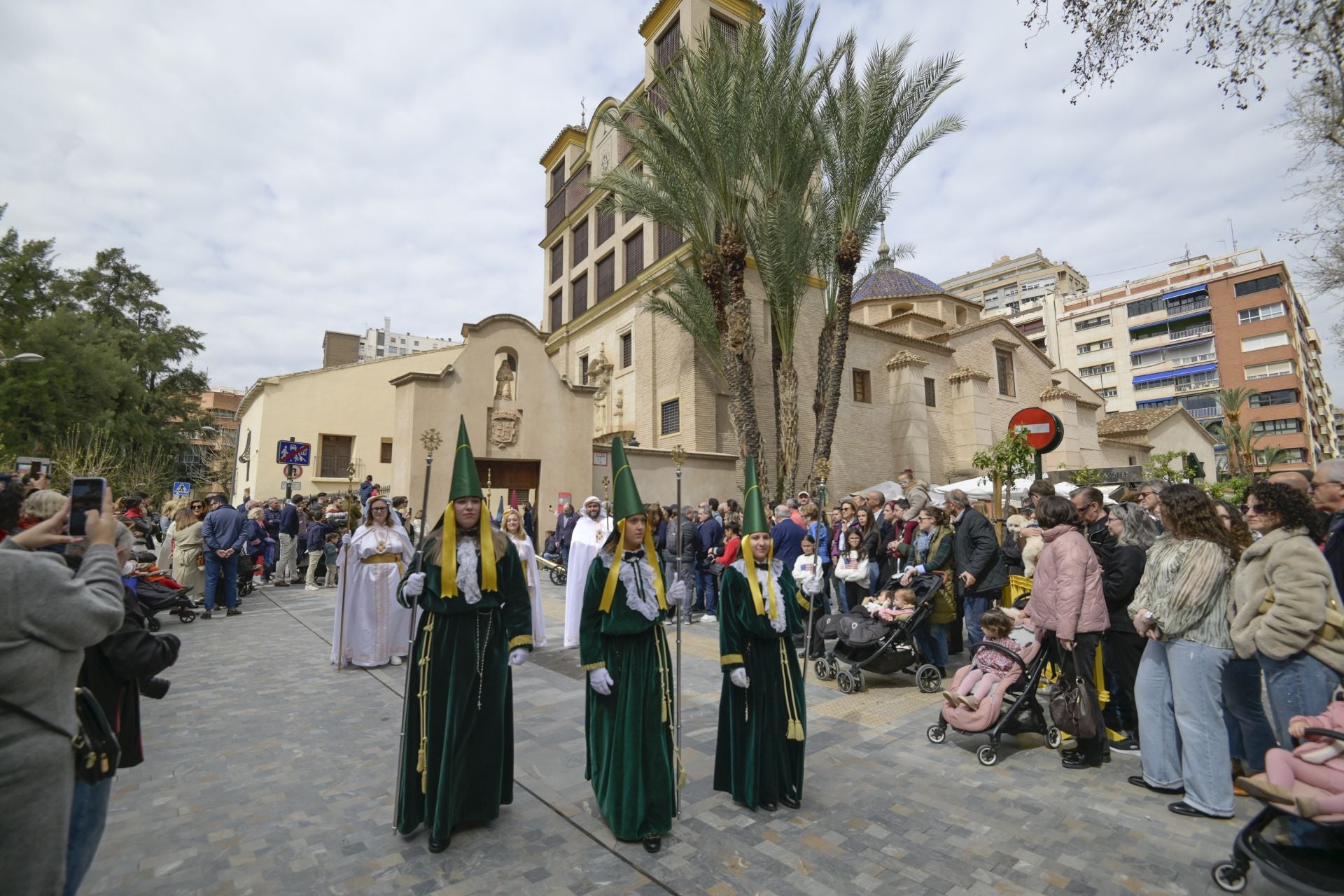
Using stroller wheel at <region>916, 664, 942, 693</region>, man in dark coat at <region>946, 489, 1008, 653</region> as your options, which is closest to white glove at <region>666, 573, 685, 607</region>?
stroller wheel at <region>916, 664, 942, 693</region>

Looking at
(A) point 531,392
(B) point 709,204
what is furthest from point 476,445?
(B) point 709,204

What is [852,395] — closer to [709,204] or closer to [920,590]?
[709,204]

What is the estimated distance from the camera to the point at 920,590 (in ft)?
23.8

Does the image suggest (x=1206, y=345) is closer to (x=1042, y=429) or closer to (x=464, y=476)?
(x=1042, y=429)

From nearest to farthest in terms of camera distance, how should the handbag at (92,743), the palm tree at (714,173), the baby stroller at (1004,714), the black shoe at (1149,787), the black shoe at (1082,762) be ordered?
1. the handbag at (92,743)
2. the black shoe at (1149,787)
3. the black shoe at (1082,762)
4. the baby stroller at (1004,714)
5. the palm tree at (714,173)

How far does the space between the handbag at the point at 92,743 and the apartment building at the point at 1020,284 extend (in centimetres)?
8175

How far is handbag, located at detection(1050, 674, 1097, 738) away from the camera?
4.94m

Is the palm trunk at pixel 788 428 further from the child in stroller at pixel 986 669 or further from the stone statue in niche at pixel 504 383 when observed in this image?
the child in stroller at pixel 986 669

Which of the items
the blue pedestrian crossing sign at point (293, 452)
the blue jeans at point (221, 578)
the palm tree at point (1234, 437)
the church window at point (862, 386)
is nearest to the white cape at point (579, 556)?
the blue jeans at point (221, 578)

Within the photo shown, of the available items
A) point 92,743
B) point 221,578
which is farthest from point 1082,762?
point 221,578

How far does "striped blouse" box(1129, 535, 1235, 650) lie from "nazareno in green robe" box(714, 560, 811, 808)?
99.0 inches

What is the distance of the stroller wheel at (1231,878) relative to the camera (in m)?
3.31

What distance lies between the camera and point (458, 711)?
389 cm

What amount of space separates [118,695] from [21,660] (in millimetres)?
968
